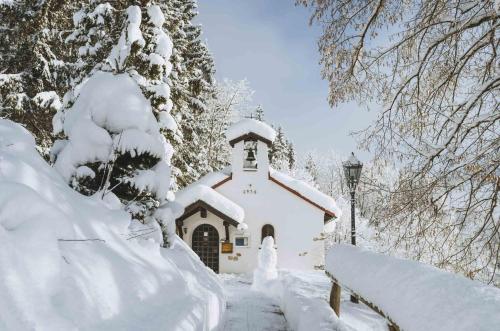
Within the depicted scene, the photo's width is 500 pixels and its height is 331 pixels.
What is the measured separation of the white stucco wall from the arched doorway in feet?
6.39

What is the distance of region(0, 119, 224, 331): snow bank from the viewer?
2.52 metres

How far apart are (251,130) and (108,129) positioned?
14275mm

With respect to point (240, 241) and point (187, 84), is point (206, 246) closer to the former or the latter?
point (240, 241)

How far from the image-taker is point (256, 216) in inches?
836

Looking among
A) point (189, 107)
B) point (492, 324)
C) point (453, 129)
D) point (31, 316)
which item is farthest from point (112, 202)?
point (189, 107)

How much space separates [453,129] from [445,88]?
75 centimetres

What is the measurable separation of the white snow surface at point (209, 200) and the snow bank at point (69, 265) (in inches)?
534

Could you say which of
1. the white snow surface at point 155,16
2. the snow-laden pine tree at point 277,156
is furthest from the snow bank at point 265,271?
the snow-laden pine tree at point 277,156

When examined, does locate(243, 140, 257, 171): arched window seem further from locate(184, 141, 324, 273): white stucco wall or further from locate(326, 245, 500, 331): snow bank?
locate(326, 245, 500, 331): snow bank

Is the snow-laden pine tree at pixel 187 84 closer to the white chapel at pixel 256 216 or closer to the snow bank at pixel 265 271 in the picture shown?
the white chapel at pixel 256 216

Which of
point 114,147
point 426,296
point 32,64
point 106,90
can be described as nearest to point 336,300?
point 426,296

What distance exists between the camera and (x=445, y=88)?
215 inches

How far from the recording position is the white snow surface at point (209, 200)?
19062 mm

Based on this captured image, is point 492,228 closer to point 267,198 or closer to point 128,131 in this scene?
point 128,131
